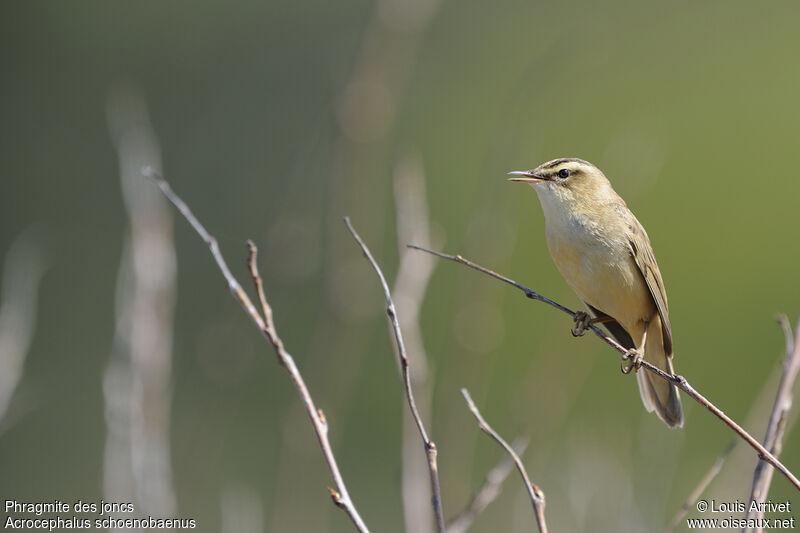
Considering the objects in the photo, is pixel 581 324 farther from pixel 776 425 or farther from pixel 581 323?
pixel 776 425

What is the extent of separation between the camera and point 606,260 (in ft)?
11.9

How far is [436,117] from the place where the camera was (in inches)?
430

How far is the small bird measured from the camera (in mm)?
3643

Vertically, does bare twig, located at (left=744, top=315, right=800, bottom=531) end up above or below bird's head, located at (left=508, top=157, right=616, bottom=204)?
below

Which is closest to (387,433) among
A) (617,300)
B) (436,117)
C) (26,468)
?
(26,468)

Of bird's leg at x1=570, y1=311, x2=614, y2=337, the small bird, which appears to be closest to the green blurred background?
the small bird

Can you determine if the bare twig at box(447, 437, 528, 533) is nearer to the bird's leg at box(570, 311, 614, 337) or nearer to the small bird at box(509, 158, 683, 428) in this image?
the small bird at box(509, 158, 683, 428)

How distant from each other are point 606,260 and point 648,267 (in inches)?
8.9

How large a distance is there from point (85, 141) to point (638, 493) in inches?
364

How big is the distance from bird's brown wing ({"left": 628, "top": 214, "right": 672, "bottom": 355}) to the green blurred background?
1.15ft

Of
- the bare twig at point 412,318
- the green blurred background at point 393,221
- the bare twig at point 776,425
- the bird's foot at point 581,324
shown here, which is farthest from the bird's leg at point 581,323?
the bare twig at point 776,425

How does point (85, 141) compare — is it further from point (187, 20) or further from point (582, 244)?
point (582, 244)

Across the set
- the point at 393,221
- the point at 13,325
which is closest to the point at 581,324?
the point at 13,325

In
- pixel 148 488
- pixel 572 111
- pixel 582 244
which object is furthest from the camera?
pixel 572 111
